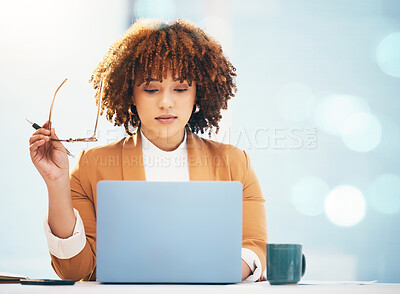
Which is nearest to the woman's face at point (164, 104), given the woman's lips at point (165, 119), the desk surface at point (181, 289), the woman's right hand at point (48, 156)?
the woman's lips at point (165, 119)

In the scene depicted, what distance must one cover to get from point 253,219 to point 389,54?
1568 mm

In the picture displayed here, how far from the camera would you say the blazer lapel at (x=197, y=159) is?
186 centimetres

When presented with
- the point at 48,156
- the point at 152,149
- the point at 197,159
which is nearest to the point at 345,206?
the point at 197,159

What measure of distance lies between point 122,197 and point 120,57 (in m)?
0.84

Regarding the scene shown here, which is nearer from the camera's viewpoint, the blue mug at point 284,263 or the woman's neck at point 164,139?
the blue mug at point 284,263

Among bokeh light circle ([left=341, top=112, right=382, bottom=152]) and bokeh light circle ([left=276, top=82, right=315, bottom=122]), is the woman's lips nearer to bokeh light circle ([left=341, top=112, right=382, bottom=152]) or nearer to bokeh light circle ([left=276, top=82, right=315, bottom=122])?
bokeh light circle ([left=276, top=82, right=315, bottom=122])

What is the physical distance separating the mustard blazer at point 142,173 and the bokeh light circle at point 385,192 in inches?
45.6

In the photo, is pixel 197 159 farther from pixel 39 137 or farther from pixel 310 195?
pixel 310 195

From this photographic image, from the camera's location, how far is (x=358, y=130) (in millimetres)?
2885

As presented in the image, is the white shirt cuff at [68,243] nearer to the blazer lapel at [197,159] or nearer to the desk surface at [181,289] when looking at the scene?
the desk surface at [181,289]

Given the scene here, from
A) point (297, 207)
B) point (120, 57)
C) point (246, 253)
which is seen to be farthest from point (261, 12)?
point (246, 253)

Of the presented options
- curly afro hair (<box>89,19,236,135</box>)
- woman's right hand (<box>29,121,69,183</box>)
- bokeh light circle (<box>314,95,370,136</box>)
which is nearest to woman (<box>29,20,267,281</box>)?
curly afro hair (<box>89,19,236,135</box>)

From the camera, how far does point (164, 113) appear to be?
1850 millimetres

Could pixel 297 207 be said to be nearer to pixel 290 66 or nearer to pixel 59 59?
pixel 290 66
